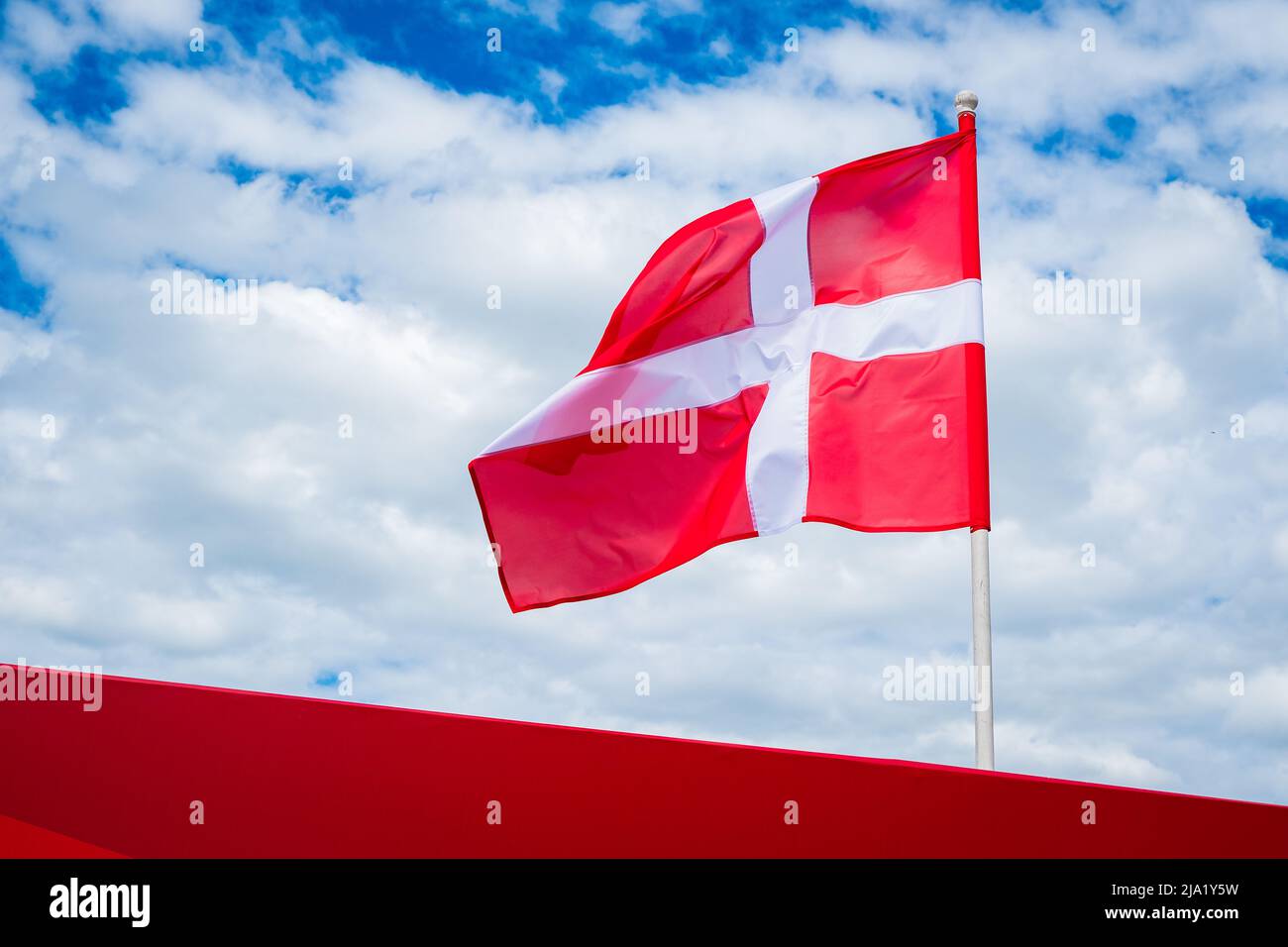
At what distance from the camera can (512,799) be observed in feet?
13.1

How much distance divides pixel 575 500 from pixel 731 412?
1105 millimetres

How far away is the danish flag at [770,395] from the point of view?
7.27 meters

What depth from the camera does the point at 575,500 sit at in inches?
304

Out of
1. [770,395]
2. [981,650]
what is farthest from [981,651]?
[770,395]

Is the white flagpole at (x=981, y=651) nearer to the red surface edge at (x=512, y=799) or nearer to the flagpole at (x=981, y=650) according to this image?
the flagpole at (x=981, y=650)

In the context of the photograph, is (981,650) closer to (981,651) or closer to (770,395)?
(981,651)

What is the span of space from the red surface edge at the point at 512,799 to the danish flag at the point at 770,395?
10.0ft

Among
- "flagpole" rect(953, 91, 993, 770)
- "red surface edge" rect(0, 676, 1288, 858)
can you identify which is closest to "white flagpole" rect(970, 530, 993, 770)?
"flagpole" rect(953, 91, 993, 770)

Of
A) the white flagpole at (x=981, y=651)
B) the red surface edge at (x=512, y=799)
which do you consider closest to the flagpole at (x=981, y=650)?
the white flagpole at (x=981, y=651)

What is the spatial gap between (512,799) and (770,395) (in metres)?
4.27

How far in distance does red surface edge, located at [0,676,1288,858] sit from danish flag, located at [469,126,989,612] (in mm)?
3053

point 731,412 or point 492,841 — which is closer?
point 492,841
